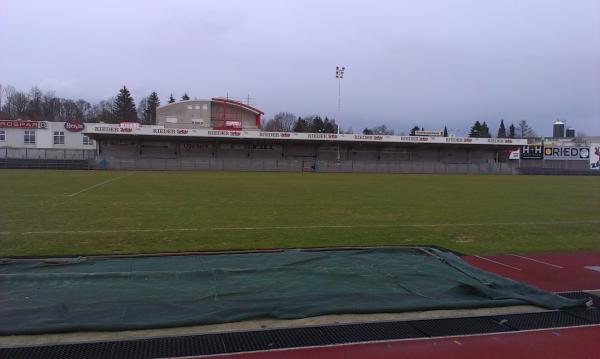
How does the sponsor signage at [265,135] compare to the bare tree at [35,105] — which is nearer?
the sponsor signage at [265,135]

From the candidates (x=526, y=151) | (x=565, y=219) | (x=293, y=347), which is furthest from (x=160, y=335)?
(x=526, y=151)

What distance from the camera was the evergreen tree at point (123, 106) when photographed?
115 metres

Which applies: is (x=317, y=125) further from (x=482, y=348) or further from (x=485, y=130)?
(x=482, y=348)

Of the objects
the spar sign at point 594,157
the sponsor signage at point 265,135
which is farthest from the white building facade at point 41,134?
the spar sign at point 594,157

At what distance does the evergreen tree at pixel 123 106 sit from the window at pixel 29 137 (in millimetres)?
41898

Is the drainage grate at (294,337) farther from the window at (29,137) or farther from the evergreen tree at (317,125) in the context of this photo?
the evergreen tree at (317,125)

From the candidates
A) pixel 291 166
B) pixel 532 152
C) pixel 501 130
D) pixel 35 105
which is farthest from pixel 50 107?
pixel 501 130

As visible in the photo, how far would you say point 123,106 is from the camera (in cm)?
11512

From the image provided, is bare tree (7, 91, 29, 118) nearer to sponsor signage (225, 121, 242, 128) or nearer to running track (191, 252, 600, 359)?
sponsor signage (225, 121, 242, 128)

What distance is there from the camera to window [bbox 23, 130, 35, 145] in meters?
72.4

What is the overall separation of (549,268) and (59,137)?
259 ft

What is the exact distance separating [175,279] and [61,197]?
15.8 m

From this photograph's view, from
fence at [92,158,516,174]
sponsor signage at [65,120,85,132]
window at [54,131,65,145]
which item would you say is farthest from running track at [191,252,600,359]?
window at [54,131,65,145]

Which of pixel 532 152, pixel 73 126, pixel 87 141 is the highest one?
pixel 73 126
